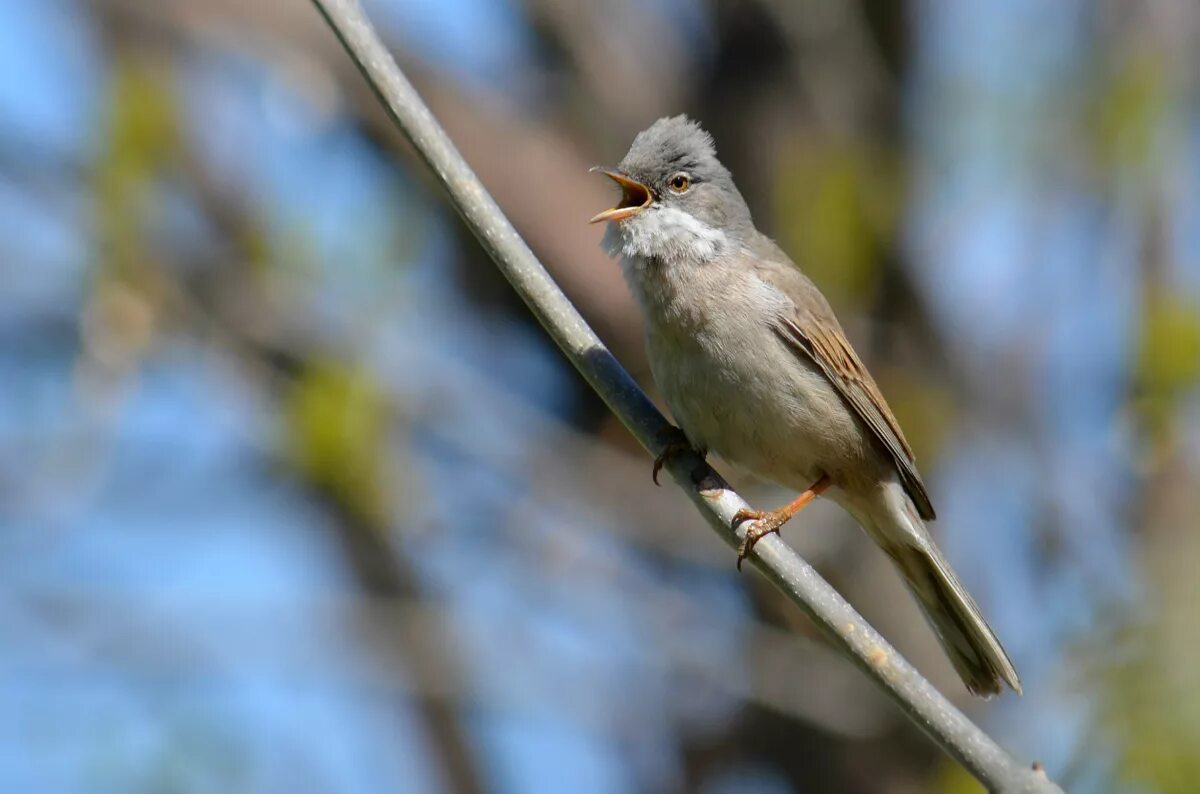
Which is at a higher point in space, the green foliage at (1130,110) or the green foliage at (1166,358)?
the green foliage at (1130,110)

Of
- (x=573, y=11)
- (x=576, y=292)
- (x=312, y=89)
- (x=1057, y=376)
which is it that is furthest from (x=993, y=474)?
(x=312, y=89)

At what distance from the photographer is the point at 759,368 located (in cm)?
540

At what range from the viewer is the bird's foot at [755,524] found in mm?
3758

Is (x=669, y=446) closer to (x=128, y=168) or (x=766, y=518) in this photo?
(x=766, y=518)

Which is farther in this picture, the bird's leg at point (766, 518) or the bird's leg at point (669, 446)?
the bird's leg at point (669, 446)

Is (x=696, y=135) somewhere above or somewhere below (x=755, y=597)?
above

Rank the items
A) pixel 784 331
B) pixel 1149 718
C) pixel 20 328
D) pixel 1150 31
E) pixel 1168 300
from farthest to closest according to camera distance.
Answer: pixel 20 328 < pixel 1150 31 < pixel 1168 300 < pixel 784 331 < pixel 1149 718

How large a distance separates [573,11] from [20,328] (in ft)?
13.1

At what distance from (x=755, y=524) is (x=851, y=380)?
1.49 m

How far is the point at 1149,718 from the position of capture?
4676 millimetres

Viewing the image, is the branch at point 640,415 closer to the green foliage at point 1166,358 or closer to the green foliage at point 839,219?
the green foliage at point 1166,358

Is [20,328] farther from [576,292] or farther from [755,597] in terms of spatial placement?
[755,597]

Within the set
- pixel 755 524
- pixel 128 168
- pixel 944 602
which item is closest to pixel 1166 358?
pixel 944 602

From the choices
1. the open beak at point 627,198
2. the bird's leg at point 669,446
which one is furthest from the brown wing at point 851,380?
the bird's leg at point 669,446
